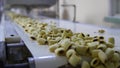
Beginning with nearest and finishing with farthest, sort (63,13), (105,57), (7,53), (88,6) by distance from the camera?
(105,57), (7,53), (88,6), (63,13)

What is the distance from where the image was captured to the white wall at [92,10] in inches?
98.8

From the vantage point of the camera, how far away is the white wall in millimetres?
2509

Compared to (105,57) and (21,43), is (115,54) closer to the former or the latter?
(105,57)

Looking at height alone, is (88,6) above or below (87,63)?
above

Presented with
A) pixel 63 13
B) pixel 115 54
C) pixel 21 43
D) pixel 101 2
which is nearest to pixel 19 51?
pixel 21 43

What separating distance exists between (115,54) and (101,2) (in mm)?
2112

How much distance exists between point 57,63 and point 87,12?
107 inches

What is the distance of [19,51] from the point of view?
80 centimetres

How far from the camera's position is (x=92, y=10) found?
2.95 metres

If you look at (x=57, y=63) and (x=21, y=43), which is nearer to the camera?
(x=57, y=63)

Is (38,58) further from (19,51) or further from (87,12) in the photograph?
(87,12)

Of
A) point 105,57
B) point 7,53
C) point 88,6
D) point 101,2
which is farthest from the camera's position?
point 88,6

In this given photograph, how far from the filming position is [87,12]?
3182mm

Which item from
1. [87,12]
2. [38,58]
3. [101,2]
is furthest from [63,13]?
[38,58]
